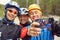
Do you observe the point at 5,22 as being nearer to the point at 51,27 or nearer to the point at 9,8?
the point at 9,8

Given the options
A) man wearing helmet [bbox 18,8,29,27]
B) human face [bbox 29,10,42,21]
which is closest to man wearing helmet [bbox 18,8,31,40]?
man wearing helmet [bbox 18,8,29,27]

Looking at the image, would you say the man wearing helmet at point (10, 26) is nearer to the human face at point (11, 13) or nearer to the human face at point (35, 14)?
the human face at point (11, 13)

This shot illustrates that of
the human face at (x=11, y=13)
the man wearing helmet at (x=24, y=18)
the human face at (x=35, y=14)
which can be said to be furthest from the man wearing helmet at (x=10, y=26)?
the man wearing helmet at (x=24, y=18)

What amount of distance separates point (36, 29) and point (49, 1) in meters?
12.0

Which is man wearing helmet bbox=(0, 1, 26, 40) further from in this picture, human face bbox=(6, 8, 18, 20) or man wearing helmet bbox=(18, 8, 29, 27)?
man wearing helmet bbox=(18, 8, 29, 27)

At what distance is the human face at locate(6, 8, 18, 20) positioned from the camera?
2875mm

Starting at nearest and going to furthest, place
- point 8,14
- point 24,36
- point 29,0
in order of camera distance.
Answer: point 24,36 < point 8,14 < point 29,0

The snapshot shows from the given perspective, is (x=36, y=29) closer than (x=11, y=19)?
Yes

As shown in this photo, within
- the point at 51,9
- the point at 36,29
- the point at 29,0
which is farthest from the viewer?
the point at 29,0

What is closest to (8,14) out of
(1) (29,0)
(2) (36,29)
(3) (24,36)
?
(3) (24,36)

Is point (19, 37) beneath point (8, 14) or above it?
beneath

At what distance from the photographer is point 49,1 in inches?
555

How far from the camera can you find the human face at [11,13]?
9.43ft

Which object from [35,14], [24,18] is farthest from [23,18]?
[35,14]
